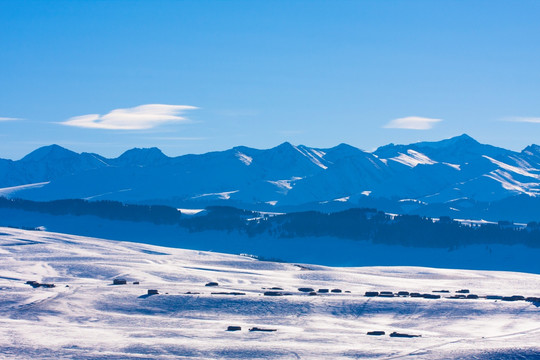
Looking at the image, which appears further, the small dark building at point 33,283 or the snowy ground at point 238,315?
the small dark building at point 33,283

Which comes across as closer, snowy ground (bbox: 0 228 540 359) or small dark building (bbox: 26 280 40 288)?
snowy ground (bbox: 0 228 540 359)

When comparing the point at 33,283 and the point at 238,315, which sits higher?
the point at 33,283

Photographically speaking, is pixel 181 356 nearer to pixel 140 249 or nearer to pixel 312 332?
pixel 312 332

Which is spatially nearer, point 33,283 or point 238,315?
point 238,315

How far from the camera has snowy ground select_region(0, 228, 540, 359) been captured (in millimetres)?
66125

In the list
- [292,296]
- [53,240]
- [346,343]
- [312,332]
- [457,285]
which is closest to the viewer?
[346,343]

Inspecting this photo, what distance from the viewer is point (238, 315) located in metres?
87.0

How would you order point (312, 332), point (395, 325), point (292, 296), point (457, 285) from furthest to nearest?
point (457, 285) → point (292, 296) → point (395, 325) → point (312, 332)

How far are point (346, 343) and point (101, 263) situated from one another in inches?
2885

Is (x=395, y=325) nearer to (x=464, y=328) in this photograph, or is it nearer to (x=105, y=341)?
(x=464, y=328)

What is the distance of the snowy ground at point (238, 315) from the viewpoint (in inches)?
2603

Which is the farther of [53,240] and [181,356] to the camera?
[53,240]

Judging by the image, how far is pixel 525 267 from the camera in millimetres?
185875

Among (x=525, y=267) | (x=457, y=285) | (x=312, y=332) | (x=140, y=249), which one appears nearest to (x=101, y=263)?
(x=140, y=249)
